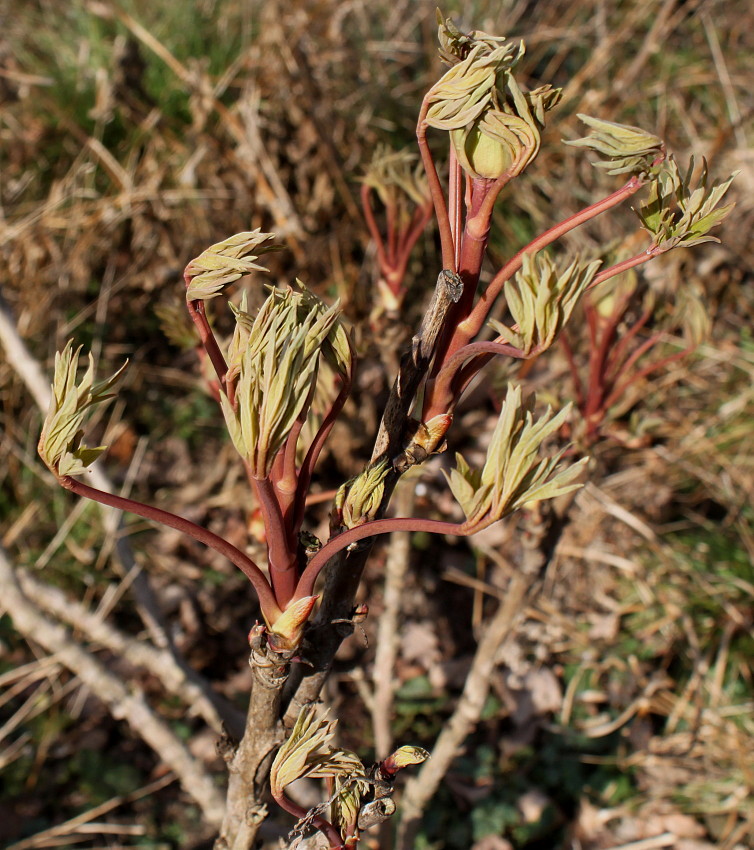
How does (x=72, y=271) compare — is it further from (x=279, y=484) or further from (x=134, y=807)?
(x=279, y=484)

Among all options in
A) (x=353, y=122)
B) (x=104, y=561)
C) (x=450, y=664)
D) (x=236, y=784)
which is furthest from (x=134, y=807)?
(x=353, y=122)

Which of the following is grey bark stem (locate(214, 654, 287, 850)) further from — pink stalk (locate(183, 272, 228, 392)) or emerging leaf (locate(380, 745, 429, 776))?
pink stalk (locate(183, 272, 228, 392))

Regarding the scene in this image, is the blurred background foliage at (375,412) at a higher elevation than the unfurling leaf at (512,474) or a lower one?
lower

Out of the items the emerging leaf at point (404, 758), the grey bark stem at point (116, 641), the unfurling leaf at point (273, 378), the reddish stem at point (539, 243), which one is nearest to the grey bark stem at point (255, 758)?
the emerging leaf at point (404, 758)

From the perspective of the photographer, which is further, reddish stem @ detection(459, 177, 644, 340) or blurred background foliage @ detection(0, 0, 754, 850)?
blurred background foliage @ detection(0, 0, 754, 850)

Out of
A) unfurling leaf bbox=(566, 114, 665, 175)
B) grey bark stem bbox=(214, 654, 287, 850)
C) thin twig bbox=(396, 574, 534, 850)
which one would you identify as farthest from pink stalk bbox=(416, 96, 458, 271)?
thin twig bbox=(396, 574, 534, 850)

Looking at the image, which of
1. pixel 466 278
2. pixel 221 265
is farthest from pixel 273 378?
pixel 466 278

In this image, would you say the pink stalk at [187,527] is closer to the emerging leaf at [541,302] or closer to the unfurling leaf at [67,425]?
the unfurling leaf at [67,425]
